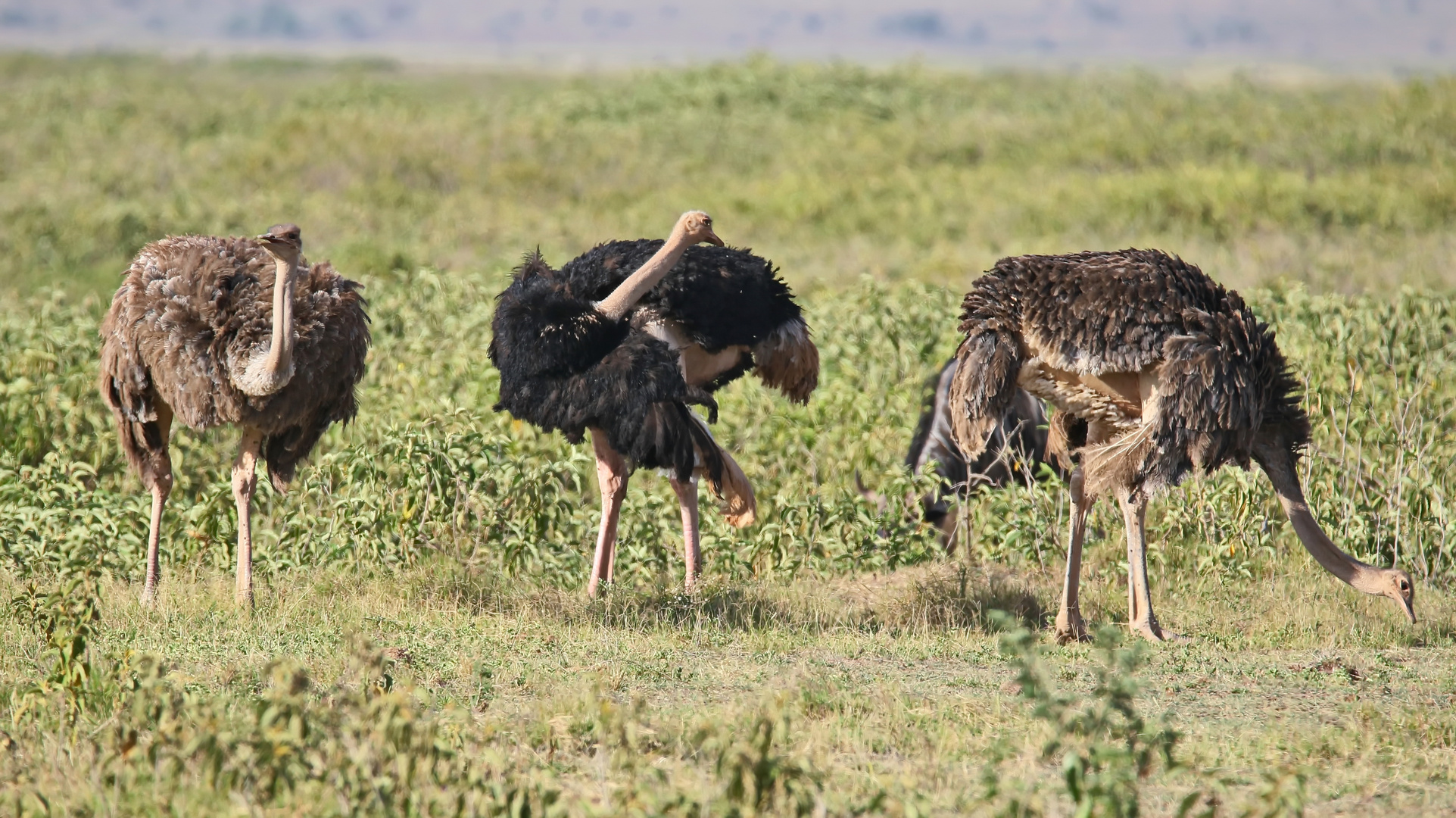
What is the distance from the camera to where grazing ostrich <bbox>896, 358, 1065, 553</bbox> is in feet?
27.9

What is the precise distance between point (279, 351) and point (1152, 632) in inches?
154

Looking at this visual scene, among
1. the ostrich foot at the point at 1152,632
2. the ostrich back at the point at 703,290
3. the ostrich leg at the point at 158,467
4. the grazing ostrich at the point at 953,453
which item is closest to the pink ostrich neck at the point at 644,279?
the ostrich back at the point at 703,290

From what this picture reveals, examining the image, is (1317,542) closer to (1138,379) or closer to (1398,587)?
(1398,587)

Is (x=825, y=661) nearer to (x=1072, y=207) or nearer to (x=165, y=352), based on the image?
(x=165, y=352)

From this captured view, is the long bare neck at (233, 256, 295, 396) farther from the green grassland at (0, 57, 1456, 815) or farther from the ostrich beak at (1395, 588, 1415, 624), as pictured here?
the ostrich beak at (1395, 588, 1415, 624)

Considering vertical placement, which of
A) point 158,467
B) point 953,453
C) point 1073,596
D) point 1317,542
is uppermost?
point 953,453

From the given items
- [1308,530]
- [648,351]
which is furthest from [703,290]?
[1308,530]

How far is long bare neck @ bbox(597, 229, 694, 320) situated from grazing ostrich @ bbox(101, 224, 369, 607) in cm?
123

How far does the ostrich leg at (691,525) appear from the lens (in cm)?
777

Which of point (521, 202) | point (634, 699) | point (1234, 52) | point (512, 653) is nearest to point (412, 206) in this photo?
point (521, 202)

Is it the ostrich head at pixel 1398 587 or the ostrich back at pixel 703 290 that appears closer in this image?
the ostrich head at pixel 1398 587

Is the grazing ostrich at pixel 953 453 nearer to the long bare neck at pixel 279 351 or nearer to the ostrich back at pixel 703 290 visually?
the ostrich back at pixel 703 290

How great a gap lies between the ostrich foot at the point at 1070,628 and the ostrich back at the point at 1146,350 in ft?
2.18

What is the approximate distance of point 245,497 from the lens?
729cm
